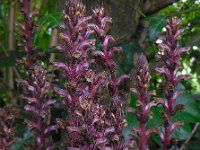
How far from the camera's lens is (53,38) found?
6.72ft

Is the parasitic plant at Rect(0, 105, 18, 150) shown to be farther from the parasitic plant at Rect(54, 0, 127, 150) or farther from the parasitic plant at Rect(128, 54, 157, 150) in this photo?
the parasitic plant at Rect(128, 54, 157, 150)

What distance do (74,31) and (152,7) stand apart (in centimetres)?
94

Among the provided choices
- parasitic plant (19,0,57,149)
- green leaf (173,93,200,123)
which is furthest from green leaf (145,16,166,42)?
parasitic plant (19,0,57,149)

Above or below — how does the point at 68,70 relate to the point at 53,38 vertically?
below

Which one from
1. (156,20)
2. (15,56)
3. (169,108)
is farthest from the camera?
(15,56)

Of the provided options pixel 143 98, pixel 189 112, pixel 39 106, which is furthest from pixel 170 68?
pixel 189 112

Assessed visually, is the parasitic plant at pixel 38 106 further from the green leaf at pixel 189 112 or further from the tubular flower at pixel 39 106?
the green leaf at pixel 189 112

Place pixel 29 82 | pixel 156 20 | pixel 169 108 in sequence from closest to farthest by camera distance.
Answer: pixel 169 108
pixel 29 82
pixel 156 20

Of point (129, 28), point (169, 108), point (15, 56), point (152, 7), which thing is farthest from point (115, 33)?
point (169, 108)

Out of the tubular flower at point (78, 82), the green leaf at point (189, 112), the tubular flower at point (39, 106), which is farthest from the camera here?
the green leaf at point (189, 112)

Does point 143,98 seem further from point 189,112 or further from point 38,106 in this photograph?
point 189,112

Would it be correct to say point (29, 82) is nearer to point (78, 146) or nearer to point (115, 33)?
point (78, 146)

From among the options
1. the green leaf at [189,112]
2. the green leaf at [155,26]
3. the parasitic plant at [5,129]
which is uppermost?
the green leaf at [155,26]

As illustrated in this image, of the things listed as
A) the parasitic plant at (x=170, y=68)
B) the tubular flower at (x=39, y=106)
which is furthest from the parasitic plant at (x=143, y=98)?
the tubular flower at (x=39, y=106)
